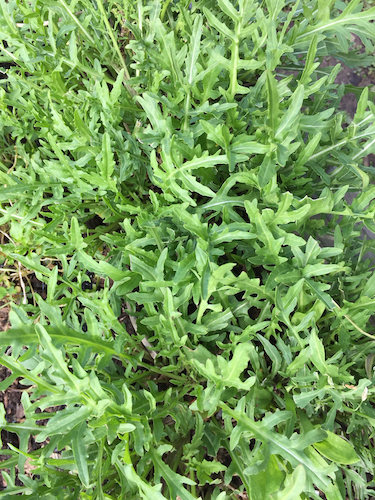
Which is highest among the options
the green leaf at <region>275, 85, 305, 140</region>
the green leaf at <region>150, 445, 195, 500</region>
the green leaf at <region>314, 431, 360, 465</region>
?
the green leaf at <region>275, 85, 305, 140</region>

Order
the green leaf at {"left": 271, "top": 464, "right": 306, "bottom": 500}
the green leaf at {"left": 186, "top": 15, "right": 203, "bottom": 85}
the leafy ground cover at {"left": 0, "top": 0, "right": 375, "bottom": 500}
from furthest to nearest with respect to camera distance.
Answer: the green leaf at {"left": 186, "top": 15, "right": 203, "bottom": 85}
the leafy ground cover at {"left": 0, "top": 0, "right": 375, "bottom": 500}
the green leaf at {"left": 271, "top": 464, "right": 306, "bottom": 500}

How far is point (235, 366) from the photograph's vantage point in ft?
2.11

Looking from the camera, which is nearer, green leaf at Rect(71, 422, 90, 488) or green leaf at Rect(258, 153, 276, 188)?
green leaf at Rect(71, 422, 90, 488)

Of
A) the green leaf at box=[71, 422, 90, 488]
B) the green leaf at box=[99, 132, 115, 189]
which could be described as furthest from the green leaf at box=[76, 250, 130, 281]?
the green leaf at box=[71, 422, 90, 488]

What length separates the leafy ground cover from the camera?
2.19 ft

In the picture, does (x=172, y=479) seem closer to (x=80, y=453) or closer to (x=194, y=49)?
(x=80, y=453)

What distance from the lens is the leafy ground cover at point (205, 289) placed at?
2.19 feet

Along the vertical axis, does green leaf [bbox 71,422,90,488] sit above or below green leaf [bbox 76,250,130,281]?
below

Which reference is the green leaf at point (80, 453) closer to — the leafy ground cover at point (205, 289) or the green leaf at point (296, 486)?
the leafy ground cover at point (205, 289)

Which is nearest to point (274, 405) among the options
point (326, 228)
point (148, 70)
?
point (326, 228)

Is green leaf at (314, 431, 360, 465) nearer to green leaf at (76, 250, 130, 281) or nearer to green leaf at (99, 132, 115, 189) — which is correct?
green leaf at (76, 250, 130, 281)

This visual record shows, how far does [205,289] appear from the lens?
0.74 meters

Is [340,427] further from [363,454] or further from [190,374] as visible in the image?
[190,374]

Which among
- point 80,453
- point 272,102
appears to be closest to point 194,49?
point 272,102
